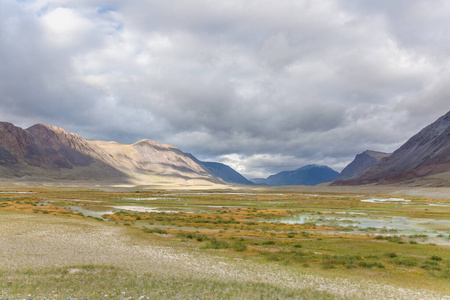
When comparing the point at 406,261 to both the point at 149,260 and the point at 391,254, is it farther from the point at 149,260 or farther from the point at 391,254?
the point at 149,260

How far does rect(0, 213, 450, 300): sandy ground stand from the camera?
17.6 metres

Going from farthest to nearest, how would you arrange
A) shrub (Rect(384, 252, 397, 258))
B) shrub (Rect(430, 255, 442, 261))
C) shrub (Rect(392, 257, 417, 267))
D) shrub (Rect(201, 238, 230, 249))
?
shrub (Rect(201, 238, 230, 249)), shrub (Rect(384, 252, 397, 258)), shrub (Rect(430, 255, 442, 261)), shrub (Rect(392, 257, 417, 267))

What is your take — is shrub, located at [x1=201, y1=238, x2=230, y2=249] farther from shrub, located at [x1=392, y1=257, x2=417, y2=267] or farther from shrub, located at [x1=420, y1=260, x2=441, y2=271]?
shrub, located at [x1=420, y1=260, x2=441, y2=271]

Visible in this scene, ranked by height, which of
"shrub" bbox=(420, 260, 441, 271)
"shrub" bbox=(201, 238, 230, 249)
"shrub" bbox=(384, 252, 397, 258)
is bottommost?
"shrub" bbox=(201, 238, 230, 249)

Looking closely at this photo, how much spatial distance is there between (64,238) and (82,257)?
7.86 meters

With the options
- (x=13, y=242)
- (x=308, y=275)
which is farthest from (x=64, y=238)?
(x=308, y=275)

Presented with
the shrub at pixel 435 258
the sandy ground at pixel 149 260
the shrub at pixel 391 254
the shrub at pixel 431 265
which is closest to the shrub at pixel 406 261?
the shrub at pixel 431 265

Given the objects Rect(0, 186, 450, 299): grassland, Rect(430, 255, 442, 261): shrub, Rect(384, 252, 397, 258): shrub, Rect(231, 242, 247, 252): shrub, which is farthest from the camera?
Rect(231, 242, 247, 252): shrub

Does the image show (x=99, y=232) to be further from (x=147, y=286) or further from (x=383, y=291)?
(x=383, y=291)

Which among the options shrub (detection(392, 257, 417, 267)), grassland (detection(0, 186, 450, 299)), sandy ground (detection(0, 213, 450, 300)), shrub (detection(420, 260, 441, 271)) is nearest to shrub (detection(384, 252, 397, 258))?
grassland (detection(0, 186, 450, 299))

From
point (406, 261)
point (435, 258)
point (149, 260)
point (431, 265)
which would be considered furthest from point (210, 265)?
point (435, 258)

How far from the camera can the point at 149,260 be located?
21922 mm

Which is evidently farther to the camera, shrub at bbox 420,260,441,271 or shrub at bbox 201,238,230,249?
shrub at bbox 201,238,230,249

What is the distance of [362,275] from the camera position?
2006cm
